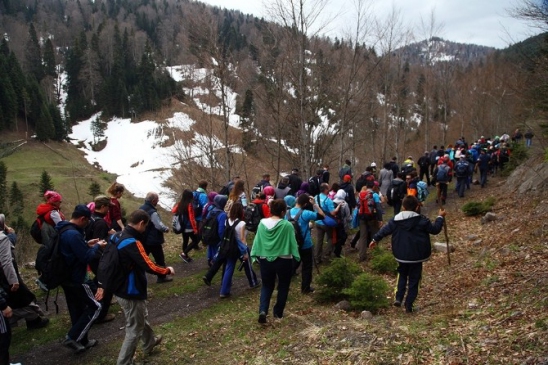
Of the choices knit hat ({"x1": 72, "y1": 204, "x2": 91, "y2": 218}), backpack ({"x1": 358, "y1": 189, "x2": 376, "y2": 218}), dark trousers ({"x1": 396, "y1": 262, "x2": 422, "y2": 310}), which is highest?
knit hat ({"x1": 72, "y1": 204, "x2": 91, "y2": 218})

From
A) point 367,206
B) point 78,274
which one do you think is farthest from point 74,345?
point 367,206

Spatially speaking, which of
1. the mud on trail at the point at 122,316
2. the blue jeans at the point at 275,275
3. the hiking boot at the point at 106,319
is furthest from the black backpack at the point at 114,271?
the hiking boot at the point at 106,319

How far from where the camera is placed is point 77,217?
18.1 ft

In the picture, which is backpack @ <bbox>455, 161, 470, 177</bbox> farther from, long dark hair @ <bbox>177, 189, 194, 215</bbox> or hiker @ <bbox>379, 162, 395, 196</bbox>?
long dark hair @ <bbox>177, 189, 194, 215</bbox>

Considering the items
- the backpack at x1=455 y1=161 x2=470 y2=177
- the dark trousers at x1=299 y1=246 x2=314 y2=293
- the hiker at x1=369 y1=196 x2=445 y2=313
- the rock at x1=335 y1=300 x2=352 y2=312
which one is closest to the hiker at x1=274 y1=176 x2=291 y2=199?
the dark trousers at x1=299 y1=246 x2=314 y2=293

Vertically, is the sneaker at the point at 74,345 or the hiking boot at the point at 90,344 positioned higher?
the sneaker at the point at 74,345

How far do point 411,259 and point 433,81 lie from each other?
33263 mm

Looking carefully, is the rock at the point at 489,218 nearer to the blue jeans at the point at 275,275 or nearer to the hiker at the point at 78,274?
the blue jeans at the point at 275,275

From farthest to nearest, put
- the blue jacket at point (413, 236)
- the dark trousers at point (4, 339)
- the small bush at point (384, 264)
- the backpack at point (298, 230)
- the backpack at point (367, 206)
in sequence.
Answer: the backpack at point (367, 206) < the small bush at point (384, 264) < the backpack at point (298, 230) < the blue jacket at point (413, 236) < the dark trousers at point (4, 339)

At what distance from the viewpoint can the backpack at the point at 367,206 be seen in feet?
Answer: 30.7

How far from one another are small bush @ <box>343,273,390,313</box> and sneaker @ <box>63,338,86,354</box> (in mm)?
4285

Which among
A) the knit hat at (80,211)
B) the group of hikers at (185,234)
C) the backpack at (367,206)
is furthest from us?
the backpack at (367,206)

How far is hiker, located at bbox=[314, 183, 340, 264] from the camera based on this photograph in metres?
8.88

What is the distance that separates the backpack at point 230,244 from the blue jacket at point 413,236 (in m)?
3.15
